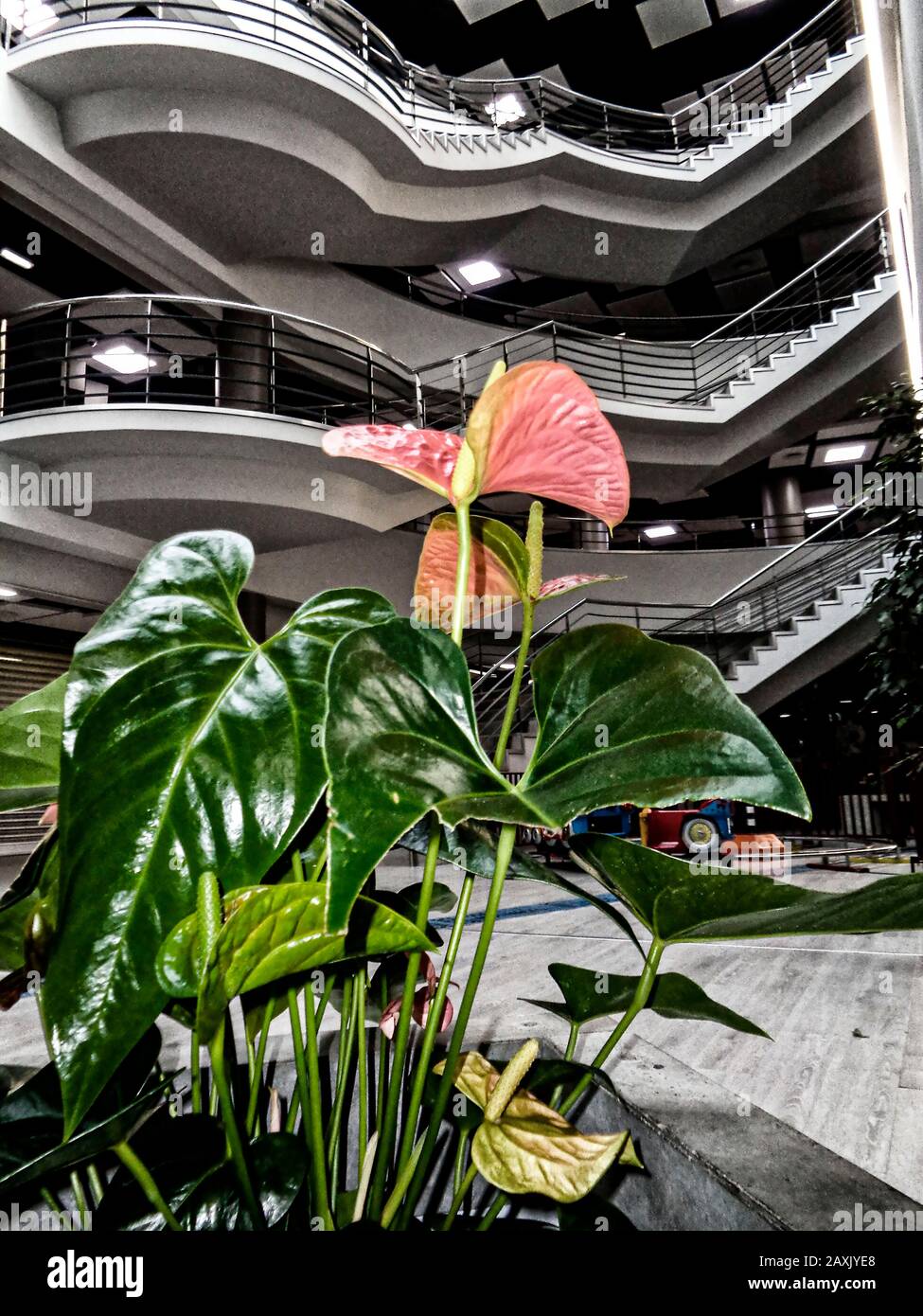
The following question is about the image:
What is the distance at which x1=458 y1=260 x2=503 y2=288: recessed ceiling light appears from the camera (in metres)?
11.1

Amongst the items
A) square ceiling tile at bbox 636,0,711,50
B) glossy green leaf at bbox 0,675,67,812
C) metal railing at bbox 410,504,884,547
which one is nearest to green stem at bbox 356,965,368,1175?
glossy green leaf at bbox 0,675,67,812

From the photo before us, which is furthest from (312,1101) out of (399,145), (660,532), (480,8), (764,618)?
(660,532)

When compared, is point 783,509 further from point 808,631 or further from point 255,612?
point 255,612

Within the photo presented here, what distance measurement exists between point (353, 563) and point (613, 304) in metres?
6.88

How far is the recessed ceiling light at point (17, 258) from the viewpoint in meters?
7.66

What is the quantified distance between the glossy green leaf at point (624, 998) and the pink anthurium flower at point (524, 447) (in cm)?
32

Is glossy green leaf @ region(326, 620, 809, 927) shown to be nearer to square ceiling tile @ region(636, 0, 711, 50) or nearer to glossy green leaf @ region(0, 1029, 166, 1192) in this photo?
glossy green leaf @ region(0, 1029, 166, 1192)

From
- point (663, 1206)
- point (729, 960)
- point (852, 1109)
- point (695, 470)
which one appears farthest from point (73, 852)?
point (695, 470)

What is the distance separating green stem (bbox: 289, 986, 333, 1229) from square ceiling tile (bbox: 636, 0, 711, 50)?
13849 millimetres

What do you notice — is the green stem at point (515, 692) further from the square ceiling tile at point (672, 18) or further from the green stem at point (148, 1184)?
the square ceiling tile at point (672, 18)

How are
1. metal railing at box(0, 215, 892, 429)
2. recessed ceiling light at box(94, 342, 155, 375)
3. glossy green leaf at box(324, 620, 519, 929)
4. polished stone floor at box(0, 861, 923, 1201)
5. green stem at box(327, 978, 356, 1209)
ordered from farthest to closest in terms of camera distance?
recessed ceiling light at box(94, 342, 155, 375) < metal railing at box(0, 215, 892, 429) < polished stone floor at box(0, 861, 923, 1201) < green stem at box(327, 978, 356, 1209) < glossy green leaf at box(324, 620, 519, 929)

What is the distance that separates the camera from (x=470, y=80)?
9.68 meters

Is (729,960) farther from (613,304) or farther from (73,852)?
(613,304)

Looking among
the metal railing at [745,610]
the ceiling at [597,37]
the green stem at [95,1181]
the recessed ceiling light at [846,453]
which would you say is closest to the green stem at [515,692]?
the green stem at [95,1181]
